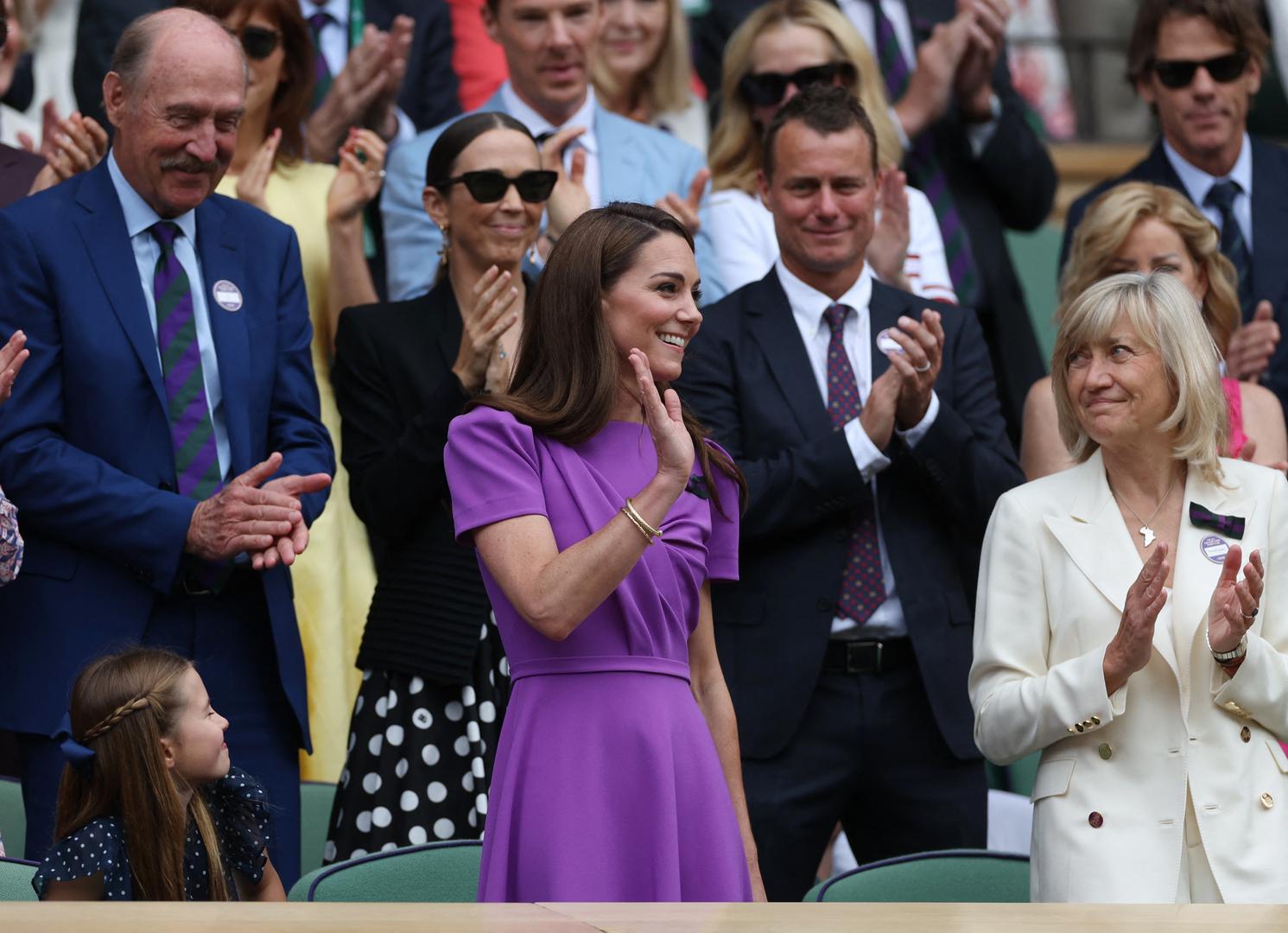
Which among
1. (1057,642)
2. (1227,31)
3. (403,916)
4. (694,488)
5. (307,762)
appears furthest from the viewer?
(1227,31)

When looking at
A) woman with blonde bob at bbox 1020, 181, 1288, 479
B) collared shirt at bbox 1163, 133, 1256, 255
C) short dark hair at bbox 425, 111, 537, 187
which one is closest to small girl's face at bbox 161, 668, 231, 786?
short dark hair at bbox 425, 111, 537, 187

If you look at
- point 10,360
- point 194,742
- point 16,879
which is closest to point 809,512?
point 194,742

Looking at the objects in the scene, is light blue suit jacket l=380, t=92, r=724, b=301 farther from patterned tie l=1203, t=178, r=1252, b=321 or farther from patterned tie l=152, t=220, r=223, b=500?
patterned tie l=1203, t=178, r=1252, b=321

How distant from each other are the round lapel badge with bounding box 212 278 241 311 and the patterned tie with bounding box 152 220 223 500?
0.06m

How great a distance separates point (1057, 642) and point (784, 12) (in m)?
2.74

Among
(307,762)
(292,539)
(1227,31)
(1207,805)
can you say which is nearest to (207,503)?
(292,539)

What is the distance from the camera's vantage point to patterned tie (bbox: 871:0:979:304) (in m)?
6.12

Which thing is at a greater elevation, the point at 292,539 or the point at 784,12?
the point at 784,12

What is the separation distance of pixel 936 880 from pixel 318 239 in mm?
2548

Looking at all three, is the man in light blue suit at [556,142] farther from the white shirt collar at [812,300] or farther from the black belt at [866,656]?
the black belt at [866,656]

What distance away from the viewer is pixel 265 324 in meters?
4.38

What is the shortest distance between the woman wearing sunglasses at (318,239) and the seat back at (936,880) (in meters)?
1.80

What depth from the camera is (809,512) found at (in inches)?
173

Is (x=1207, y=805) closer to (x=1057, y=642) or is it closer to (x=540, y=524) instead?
(x=1057, y=642)
